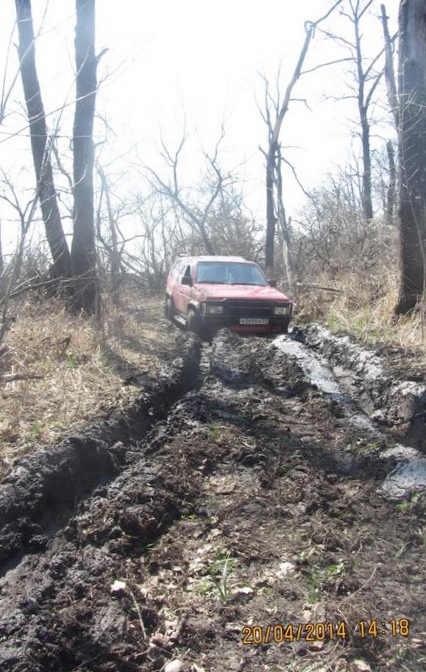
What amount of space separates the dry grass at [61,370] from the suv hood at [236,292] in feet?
4.37

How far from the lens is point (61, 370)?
7.45 meters

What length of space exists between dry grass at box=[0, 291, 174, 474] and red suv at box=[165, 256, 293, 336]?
1.06 metres

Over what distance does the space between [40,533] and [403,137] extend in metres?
8.87

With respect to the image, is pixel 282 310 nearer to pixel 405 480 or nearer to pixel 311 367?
pixel 311 367

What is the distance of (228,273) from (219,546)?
990 centimetres

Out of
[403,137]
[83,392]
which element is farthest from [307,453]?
[403,137]

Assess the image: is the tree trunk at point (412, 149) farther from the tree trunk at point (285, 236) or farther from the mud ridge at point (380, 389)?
the tree trunk at point (285, 236)

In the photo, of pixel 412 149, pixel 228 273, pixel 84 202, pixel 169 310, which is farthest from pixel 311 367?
pixel 169 310

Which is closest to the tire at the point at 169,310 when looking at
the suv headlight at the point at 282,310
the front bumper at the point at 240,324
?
the front bumper at the point at 240,324

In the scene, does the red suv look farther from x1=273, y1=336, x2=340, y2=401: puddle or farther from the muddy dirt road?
the muddy dirt road

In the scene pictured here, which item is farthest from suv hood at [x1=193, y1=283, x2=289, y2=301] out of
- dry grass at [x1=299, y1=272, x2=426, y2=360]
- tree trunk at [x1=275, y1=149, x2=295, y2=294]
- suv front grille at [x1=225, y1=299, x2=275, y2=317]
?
tree trunk at [x1=275, y1=149, x2=295, y2=294]

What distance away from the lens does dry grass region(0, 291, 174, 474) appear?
5.65 metres

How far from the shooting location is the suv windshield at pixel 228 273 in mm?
13312
